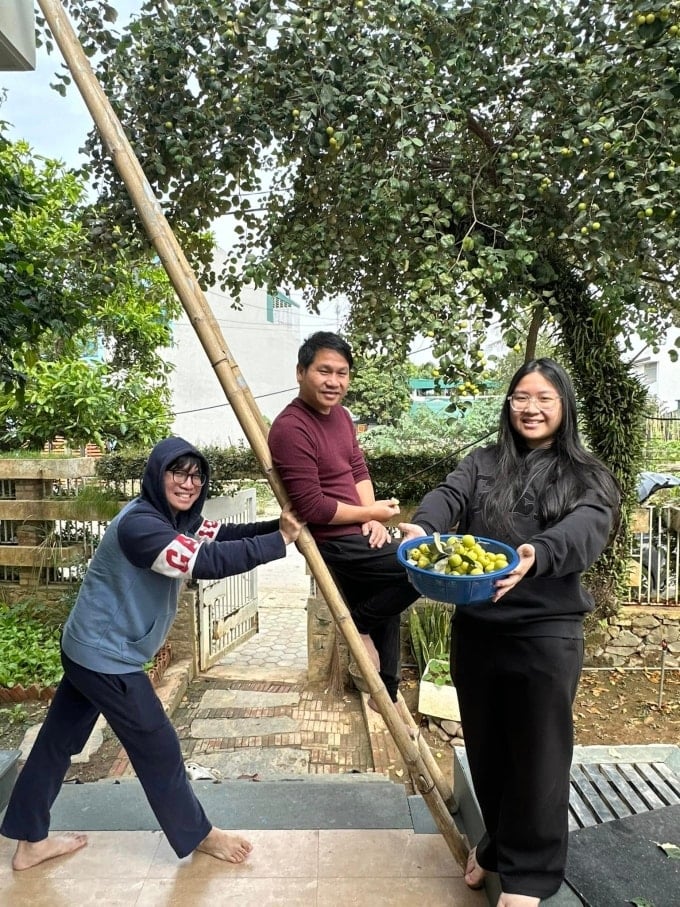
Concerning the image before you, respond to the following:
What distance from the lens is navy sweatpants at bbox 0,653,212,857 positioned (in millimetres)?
1845

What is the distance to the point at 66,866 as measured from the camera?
195cm

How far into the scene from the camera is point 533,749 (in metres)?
1.58

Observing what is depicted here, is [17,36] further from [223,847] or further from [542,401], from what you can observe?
[223,847]

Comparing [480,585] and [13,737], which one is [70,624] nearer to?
[480,585]

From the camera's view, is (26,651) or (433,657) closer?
(26,651)

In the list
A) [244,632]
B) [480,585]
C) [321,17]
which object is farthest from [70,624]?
[244,632]

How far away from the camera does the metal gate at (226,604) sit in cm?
588

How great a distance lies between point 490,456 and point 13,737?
4.31m

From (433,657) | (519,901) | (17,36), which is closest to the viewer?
(519,901)

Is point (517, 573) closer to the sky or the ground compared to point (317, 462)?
closer to the ground

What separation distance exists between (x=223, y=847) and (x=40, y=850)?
588mm

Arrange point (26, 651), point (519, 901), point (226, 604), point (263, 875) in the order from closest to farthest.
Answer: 1. point (519, 901)
2. point (263, 875)
3. point (26, 651)
4. point (226, 604)

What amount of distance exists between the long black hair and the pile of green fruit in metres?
0.19

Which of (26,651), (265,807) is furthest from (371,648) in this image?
(26,651)
